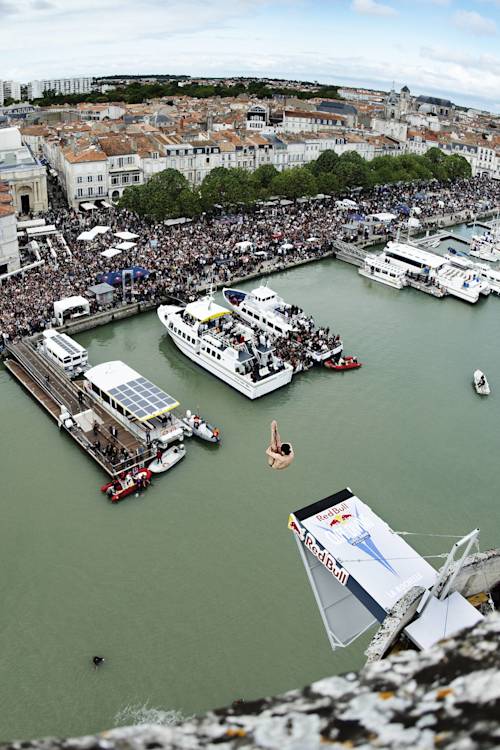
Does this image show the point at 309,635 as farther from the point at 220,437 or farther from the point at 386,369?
the point at 386,369

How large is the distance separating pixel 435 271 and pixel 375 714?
3129cm

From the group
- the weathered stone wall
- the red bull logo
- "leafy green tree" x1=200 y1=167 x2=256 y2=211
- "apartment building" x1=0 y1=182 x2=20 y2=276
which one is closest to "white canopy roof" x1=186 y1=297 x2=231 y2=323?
"apartment building" x1=0 y1=182 x2=20 y2=276

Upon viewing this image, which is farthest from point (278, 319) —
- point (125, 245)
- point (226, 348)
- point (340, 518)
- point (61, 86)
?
point (61, 86)

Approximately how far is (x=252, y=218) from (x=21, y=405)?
22.6 metres

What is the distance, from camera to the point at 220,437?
Result: 17922 millimetres

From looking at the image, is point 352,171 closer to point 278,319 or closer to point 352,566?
point 278,319

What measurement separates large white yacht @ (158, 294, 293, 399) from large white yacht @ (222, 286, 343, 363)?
81 cm

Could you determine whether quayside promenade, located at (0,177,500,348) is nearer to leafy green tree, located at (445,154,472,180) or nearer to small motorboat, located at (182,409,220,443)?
leafy green tree, located at (445,154,472,180)

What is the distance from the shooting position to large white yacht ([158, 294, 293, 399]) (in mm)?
19828

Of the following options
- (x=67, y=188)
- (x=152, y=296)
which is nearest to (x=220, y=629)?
(x=152, y=296)

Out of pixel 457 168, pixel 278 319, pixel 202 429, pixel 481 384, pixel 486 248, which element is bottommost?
pixel 202 429

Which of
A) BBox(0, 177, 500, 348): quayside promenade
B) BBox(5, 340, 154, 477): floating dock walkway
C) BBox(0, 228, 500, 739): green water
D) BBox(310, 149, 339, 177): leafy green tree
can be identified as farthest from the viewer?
BBox(310, 149, 339, 177): leafy green tree

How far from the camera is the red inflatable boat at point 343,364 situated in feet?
71.5

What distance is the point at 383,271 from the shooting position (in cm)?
3162
